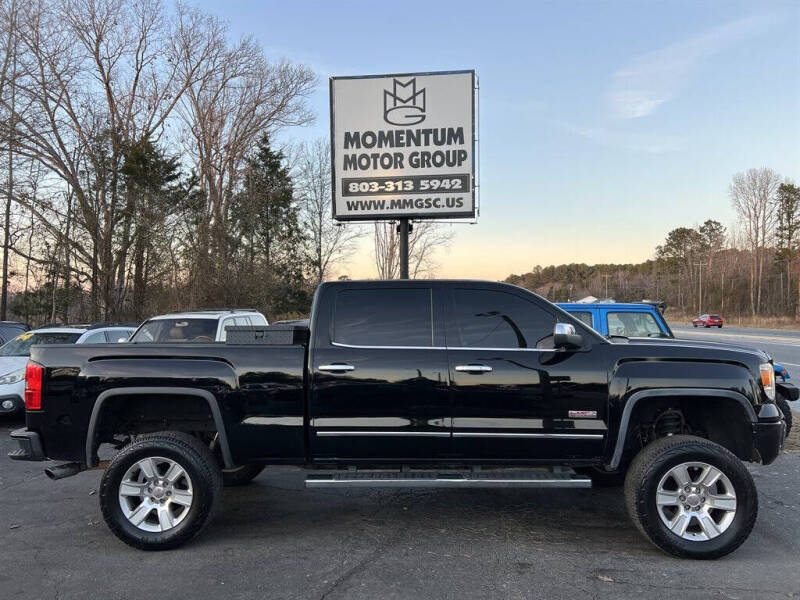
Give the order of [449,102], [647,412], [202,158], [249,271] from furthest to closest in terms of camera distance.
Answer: [202,158] < [249,271] < [449,102] < [647,412]

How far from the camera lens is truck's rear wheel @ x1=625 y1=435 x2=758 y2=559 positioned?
164 inches

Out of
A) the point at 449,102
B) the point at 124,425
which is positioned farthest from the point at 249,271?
the point at 124,425

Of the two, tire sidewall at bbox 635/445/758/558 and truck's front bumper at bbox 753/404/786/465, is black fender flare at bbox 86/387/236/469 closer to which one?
tire sidewall at bbox 635/445/758/558

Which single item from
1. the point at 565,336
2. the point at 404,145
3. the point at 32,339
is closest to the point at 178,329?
the point at 32,339

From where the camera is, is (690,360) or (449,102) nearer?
(690,360)

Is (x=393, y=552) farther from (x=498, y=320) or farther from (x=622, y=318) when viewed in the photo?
(x=622, y=318)

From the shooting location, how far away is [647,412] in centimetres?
455

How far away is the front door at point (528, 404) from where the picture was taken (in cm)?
442

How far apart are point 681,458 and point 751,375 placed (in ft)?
2.82

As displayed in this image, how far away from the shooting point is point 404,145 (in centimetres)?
1152

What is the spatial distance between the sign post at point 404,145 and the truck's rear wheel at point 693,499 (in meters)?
7.83

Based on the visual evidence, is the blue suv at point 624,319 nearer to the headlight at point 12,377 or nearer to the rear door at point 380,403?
the rear door at point 380,403

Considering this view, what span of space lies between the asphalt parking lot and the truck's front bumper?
0.70 m

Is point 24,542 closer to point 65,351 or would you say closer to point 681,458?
point 65,351
